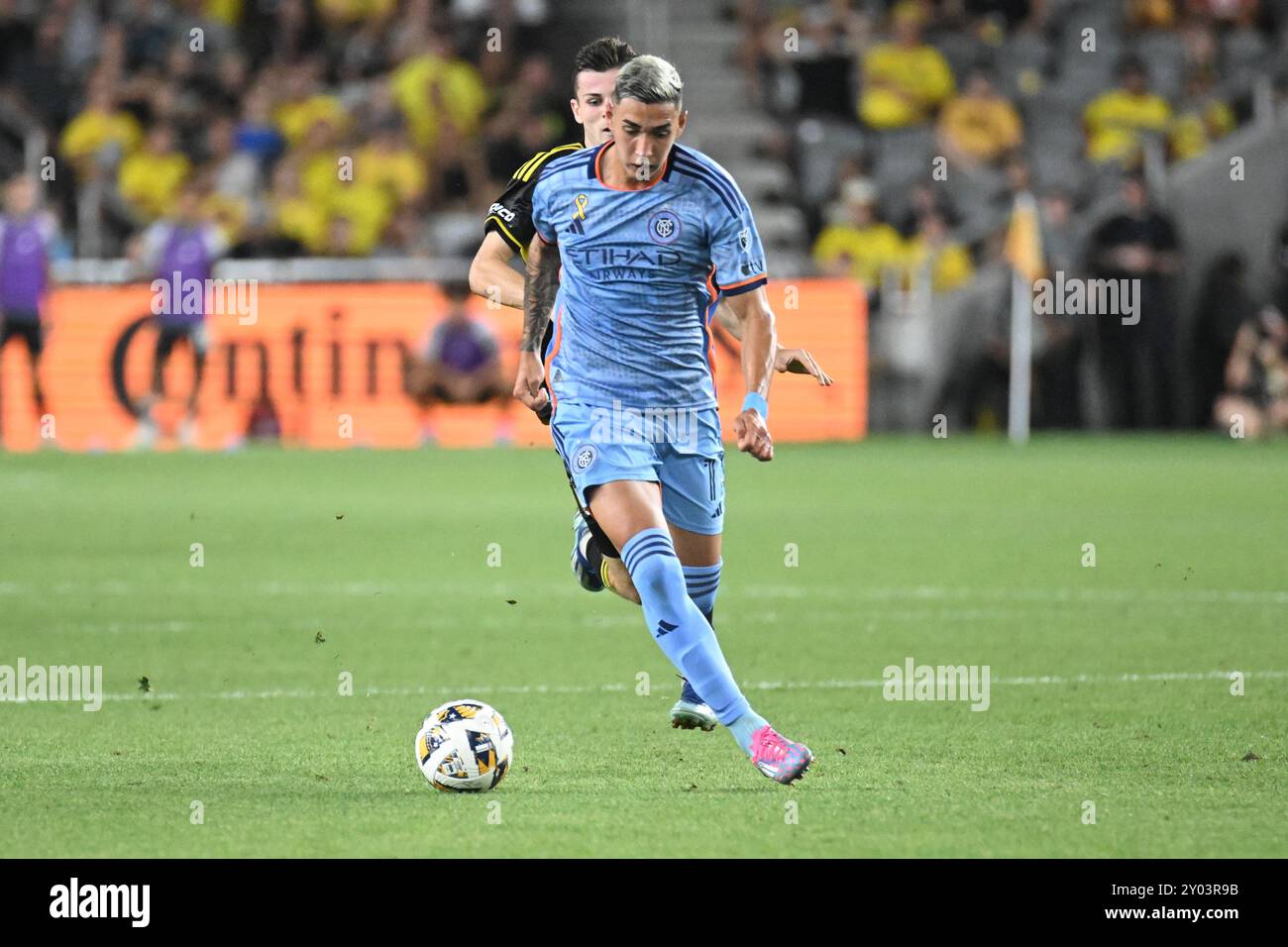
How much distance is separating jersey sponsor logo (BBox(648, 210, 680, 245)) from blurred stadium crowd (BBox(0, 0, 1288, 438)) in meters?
15.4

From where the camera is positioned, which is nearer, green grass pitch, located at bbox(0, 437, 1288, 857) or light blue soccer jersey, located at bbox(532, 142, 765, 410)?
green grass pitch, located at bbox(0, 437, 1288, 857)

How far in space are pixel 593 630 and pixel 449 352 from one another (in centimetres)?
1062

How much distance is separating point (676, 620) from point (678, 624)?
0.01 m

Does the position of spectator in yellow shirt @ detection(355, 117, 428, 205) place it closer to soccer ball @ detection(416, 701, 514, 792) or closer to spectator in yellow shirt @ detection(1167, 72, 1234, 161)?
spectator in yellow shirt @ detection(1167, 72, 1234, 161)

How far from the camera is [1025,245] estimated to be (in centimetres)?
2208

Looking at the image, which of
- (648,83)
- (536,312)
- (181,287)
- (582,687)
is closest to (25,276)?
(181,287)

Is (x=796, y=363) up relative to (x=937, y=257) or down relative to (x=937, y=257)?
down

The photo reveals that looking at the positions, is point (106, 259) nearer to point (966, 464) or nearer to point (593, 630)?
point (966, 464)

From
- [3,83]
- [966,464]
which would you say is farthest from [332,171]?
[966,464]

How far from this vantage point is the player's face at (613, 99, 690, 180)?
673 cm

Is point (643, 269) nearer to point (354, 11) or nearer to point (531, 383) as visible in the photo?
point (531, 383)

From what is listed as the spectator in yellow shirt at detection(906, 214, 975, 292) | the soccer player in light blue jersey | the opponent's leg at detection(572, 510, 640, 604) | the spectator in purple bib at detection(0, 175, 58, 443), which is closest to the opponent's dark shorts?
the spectator in purple bib at detection(0, 175, 58, 443)

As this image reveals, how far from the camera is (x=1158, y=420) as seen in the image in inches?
909
